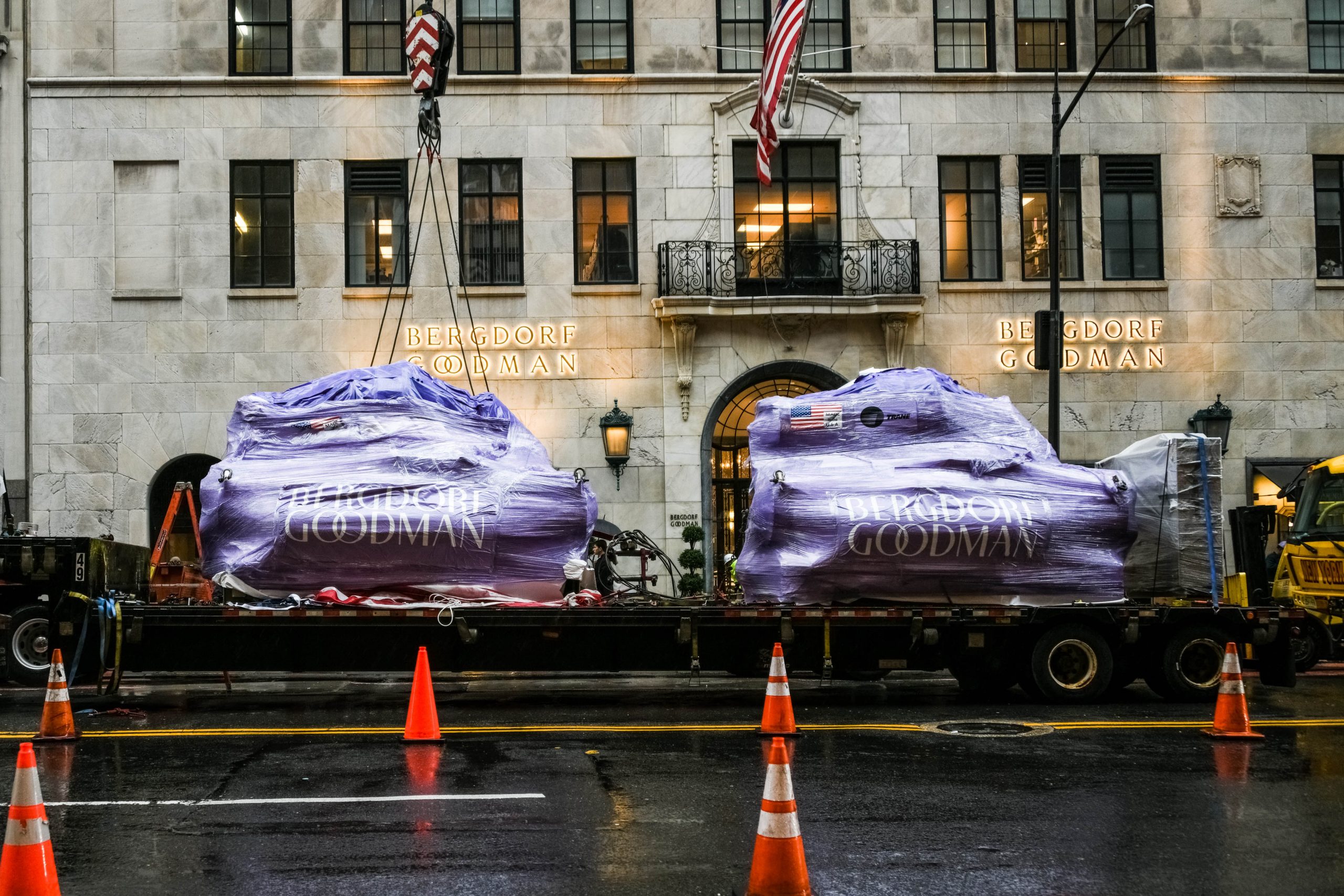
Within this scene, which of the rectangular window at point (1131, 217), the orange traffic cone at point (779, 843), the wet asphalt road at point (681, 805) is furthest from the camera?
the rectangular window at point (1131, 217)

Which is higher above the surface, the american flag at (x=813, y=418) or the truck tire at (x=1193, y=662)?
the american flag at (x=813, y=418)

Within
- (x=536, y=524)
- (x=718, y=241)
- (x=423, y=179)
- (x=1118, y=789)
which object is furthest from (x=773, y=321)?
(x=1118, y=789)

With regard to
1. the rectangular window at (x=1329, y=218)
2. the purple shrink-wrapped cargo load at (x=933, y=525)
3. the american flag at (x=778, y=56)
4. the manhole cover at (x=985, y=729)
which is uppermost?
the american flag at (x=778, y=56)

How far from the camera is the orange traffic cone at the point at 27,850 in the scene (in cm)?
513

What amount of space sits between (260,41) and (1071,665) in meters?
16.9

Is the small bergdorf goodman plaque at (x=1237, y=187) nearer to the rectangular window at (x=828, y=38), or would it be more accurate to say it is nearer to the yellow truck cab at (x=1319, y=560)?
the rectangular window at (x=828, y=38)

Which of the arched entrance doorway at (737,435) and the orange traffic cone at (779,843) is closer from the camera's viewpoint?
the orange traffic cone at (779,843)

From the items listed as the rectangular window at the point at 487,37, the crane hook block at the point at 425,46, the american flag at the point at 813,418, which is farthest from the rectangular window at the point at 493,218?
the american flag at the point at 813,418

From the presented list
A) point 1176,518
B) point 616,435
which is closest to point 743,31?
point 616,435

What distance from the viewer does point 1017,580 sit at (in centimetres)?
1277

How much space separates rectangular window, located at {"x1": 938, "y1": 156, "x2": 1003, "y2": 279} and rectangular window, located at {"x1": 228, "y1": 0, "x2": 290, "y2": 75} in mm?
11113

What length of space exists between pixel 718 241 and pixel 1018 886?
17100mm

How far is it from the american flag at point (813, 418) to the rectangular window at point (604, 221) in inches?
371

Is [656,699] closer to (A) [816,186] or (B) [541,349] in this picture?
(B) [541,349]
